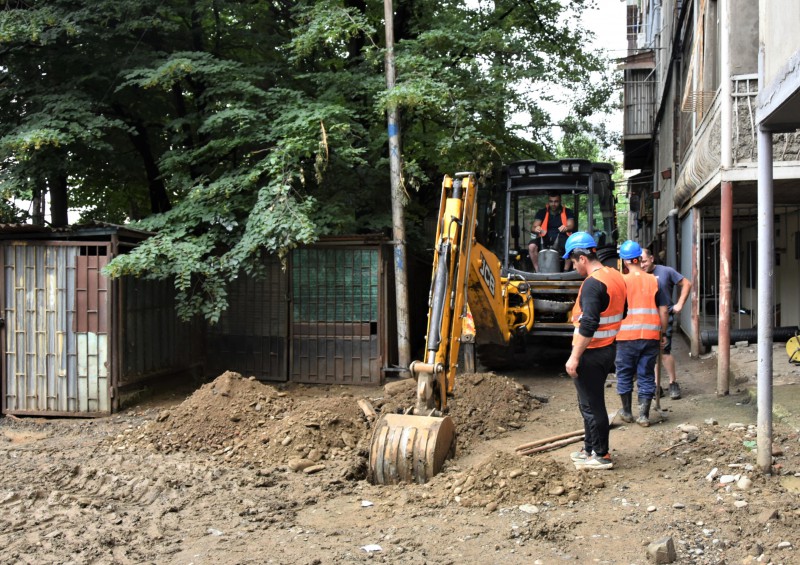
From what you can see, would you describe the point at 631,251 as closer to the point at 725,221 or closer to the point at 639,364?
the point at 639,364

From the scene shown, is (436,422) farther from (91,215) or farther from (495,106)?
(91,215)

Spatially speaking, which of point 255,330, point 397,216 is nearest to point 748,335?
point 397,216

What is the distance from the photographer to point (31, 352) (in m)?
10.8

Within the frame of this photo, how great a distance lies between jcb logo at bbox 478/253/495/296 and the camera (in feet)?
32.1

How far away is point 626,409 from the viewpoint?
26.6ft

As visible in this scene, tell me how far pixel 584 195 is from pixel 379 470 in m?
6.41

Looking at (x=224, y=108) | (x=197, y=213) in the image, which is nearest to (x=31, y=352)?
(x=197, y=213)

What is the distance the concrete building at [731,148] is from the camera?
18.4 ft

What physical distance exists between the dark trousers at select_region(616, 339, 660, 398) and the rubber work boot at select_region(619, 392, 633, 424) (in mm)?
84

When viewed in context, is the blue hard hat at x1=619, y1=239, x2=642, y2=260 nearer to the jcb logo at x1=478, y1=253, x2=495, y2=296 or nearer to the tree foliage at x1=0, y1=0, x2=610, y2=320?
the jcb logo at x1=478, y1=253, x2=495, y2=296

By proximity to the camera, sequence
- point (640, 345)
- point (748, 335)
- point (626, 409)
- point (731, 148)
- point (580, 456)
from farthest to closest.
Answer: point (748, 335) → point (731, 148) → point (626, 409) → point (640, 345) → point (580, 456)

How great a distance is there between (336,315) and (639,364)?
5585 mm

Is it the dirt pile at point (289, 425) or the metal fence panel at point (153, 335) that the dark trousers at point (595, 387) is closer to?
the dirt pile at point (289, 425)

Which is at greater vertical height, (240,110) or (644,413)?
(240,110)
